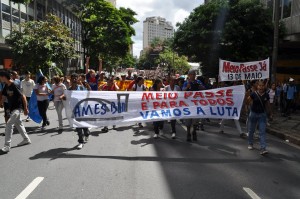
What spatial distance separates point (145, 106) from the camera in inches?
338

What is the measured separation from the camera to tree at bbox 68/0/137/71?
39.4 metres

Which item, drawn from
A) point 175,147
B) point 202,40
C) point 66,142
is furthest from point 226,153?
point 202,40

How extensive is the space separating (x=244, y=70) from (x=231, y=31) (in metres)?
7.61

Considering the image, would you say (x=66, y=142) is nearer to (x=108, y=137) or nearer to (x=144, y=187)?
(x=108, y=137)

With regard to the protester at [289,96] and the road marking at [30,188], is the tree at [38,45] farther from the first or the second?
the road marking at [30,188]

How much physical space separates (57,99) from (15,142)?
200 cm

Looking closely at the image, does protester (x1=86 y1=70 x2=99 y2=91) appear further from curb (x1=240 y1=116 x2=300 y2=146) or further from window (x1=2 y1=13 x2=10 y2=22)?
window (x1=2 y1=13 x2=10 y2=22)

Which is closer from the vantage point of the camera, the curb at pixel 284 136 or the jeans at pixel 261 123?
the jeans at pixel 261 123

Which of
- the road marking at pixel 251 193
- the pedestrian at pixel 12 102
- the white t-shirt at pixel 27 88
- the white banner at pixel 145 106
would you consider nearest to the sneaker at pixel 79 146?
the white banner at pixel 145 106

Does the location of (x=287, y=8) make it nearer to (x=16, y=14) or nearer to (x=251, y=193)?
(x=251, y=193)

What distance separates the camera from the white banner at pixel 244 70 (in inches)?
458

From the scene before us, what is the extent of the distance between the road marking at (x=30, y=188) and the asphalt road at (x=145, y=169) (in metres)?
0.01

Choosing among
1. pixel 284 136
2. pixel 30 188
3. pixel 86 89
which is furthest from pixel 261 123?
pixel 30 188

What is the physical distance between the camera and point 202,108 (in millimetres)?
8836
